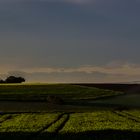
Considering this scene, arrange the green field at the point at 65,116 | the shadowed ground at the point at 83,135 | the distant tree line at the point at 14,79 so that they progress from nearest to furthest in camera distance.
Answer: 1. the shadowed ground at the point at 83,135
2. the green field at the point at 65,116
3. the distant tree line at the point at 14,79

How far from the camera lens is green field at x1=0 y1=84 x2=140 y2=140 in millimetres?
41344

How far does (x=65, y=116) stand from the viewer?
64750 mm

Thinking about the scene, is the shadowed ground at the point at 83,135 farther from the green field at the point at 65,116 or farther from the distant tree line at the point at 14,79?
the distant tree line at the point at 14,79

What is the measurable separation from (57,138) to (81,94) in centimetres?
7120

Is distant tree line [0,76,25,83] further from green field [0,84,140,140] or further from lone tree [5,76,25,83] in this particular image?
green field [0,84,140,140]

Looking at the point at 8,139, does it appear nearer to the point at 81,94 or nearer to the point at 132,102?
the point at 132,102

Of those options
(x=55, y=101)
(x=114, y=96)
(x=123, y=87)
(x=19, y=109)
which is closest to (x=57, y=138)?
(x=19, y=109)

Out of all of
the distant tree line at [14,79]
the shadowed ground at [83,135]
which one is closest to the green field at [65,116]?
the shadowed ground at [83,135]

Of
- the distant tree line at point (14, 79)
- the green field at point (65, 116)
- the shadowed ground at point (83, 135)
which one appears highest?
the distant tree line at point (14, 79)

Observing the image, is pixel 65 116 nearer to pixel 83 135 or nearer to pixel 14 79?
pixel 83 135

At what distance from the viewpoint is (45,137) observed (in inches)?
1543

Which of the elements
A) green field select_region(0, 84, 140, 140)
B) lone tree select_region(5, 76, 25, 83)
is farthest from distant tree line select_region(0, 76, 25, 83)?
green field select_region(0, 84, 140, 140)

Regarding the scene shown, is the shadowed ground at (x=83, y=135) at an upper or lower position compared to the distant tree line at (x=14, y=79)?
lower

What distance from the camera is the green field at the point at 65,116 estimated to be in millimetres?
41344
